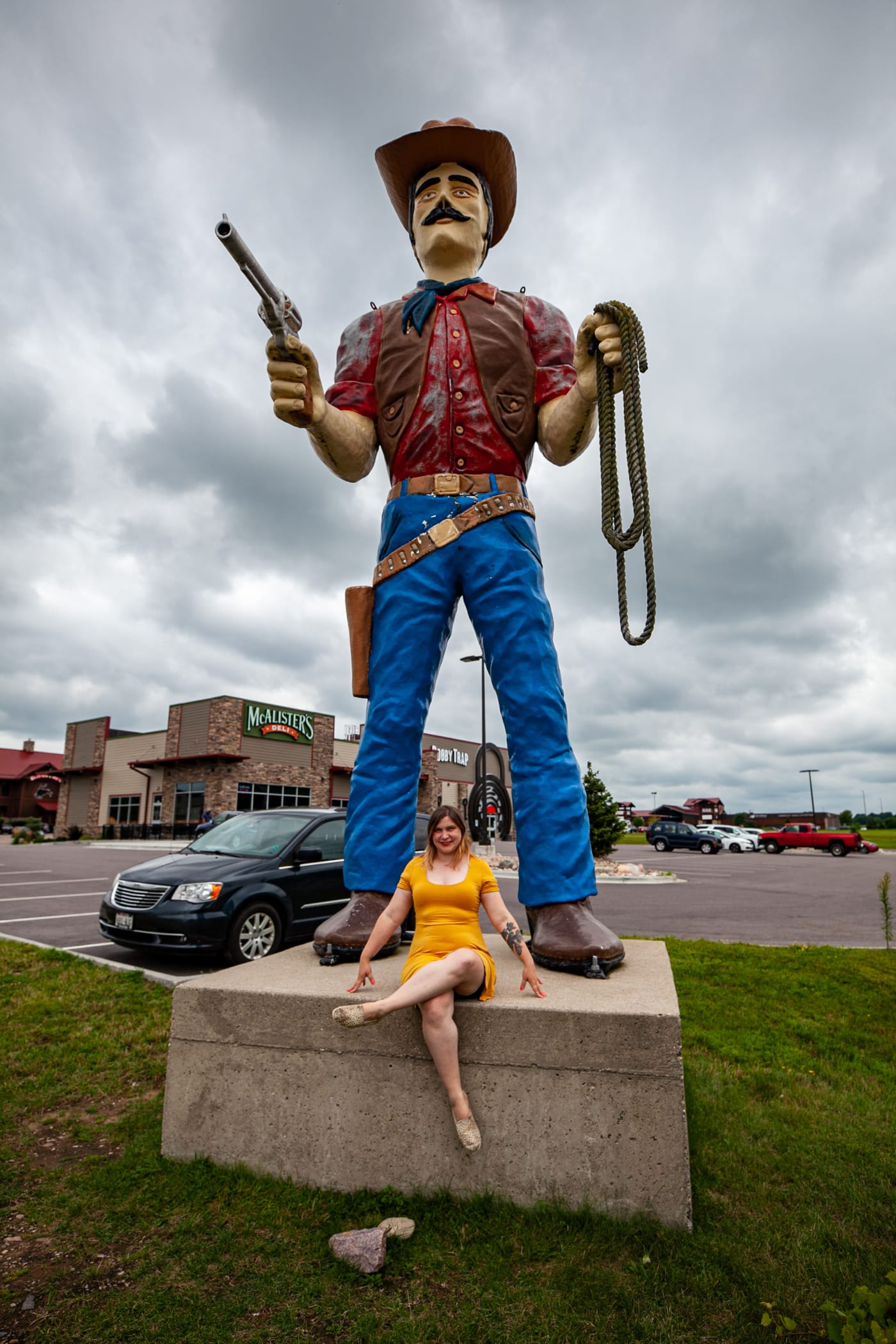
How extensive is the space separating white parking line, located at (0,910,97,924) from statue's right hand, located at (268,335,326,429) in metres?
7.48

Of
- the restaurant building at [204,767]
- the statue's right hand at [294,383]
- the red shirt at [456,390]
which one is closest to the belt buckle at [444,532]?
the red shirt at [456,390]

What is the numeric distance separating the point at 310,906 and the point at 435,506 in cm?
450

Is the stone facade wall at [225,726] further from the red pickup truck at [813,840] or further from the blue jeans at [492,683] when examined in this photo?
the blue jeans at [492,683]

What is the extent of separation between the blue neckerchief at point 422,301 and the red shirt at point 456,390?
33mm

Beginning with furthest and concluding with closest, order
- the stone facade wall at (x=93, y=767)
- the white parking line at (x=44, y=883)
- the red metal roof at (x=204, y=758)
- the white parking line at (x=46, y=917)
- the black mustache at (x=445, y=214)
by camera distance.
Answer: the stone facade wall at (x=93, y=767)
the red metal roof at (x=204, y=758)
the white parking line at (x=44, y=883)
the white parking line at (x=46, y=917)
the black mustache at (x=445, y=214)

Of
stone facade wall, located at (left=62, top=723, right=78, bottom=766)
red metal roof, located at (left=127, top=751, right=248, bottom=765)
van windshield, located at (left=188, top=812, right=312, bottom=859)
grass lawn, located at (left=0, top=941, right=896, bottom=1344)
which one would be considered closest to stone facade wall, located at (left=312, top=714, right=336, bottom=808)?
red metal roof, located at (left=127, top=751, right=248, bottom=765)

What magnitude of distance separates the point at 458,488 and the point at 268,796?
2960cm

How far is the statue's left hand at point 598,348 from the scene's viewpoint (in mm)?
2809

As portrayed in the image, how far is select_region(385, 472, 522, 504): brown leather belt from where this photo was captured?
10.5ft

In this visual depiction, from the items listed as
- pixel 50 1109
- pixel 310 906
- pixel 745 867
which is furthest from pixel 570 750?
pixel 745 867

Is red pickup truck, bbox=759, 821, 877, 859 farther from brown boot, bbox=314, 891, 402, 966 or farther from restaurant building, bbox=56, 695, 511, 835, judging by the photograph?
brown boot, bbox=314, 891, 402, 966

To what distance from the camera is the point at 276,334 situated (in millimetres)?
2705

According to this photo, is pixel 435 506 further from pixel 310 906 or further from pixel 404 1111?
pixel 310 906

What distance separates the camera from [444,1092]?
2.28 m
